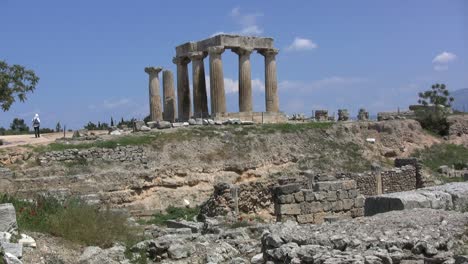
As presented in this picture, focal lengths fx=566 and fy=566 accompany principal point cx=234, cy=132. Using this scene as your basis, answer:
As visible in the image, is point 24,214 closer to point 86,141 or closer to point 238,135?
point 86,141

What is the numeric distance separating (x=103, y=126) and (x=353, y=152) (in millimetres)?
20005

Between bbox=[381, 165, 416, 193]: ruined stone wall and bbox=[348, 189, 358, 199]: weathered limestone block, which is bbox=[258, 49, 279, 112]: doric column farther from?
bbox=[348, 189, 358, 199]: weathered limestone block

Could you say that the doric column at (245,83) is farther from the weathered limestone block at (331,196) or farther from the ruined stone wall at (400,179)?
→ the weathered limestone block at (331,196)

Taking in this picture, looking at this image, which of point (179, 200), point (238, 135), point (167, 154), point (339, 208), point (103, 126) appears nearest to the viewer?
point (339, 208)

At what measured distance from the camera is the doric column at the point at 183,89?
38.2m

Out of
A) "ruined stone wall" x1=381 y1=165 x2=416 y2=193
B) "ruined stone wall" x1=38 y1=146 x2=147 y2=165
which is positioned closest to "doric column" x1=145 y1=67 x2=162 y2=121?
"ruined stone wall" x1=38 y1=146 x2=147 y2=165

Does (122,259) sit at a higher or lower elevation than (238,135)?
lower

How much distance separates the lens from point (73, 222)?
10.9 m

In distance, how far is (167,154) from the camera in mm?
26656

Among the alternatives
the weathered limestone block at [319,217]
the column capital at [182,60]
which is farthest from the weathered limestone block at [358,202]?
the column capital at [182,60]

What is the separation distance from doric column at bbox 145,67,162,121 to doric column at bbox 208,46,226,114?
400 centimetres

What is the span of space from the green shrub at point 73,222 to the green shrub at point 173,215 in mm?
6715

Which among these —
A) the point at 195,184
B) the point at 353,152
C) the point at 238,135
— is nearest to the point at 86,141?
the point at 195,184

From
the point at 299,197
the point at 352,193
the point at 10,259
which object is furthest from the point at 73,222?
the point at 352,193
